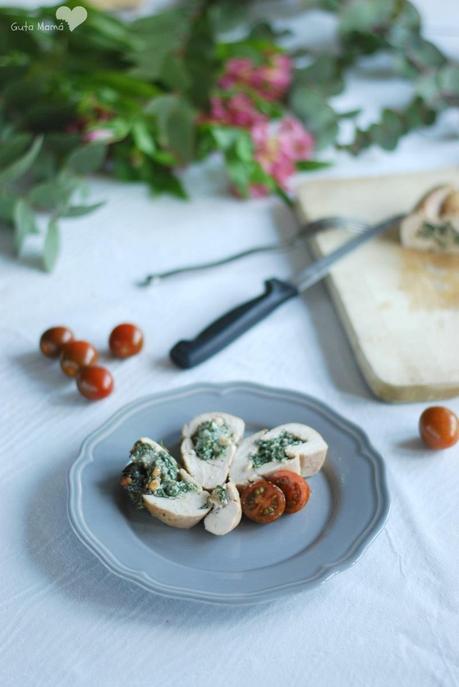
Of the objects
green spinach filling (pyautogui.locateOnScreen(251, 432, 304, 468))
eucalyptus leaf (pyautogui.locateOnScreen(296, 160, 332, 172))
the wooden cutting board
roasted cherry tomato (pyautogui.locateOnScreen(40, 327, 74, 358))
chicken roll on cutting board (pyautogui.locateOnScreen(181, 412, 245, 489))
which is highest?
roasted cherry tomato (pyautogui.locateOnScreen(40, 327, 74, 358))

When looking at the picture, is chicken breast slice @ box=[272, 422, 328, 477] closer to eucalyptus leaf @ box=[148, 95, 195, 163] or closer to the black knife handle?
the black knife handle

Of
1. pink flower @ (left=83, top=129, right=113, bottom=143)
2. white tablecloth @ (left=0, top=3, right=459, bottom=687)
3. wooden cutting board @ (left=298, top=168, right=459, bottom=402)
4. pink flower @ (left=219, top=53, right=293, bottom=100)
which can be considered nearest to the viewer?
white tablecloth @ (left=0, top=3, right=459, bottom=687)

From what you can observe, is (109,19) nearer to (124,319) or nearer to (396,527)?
(124,319)

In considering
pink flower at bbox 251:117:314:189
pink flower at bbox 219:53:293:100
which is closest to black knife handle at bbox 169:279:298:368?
pink flower at bbox 251:117:314:189

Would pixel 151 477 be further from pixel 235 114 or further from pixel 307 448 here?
pixel 235 114

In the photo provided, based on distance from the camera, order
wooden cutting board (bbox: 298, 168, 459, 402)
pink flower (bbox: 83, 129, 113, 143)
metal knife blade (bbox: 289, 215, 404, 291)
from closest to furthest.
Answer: wooden cutting board (bbox: 298, 168, 459, 402)
metal knife blade (bbox: 289, 215, 404, 291)
pink flower (bbox: 83, 129, 113, 143)

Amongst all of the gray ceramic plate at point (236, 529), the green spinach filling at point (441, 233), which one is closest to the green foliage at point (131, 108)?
the green spinach filling at point (441, 233)

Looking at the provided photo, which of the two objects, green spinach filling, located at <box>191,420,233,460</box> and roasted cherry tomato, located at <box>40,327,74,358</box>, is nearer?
→ green spinach filling, located at <box>191,420,233,460</box>

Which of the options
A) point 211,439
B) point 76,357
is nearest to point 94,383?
point 76,357

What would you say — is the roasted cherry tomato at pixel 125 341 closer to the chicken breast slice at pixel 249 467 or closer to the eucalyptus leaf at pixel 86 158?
the chicken breast slice at pixel 249 467
